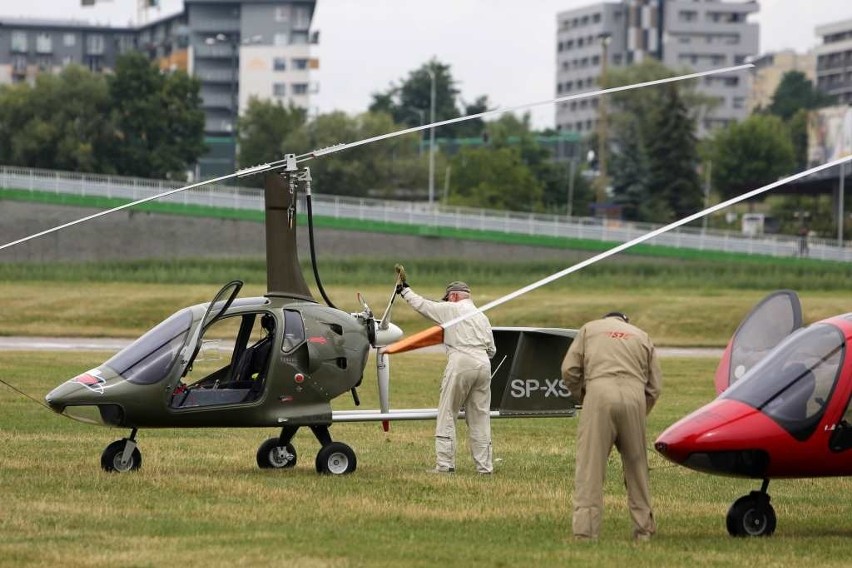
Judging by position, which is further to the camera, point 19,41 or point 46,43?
point 46,43

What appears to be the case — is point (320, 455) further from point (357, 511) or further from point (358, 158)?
point (358, 158)

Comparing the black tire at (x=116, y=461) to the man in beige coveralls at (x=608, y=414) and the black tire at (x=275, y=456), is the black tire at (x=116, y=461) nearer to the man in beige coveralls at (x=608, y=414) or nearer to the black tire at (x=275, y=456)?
the black tire at (x=275, y=456)

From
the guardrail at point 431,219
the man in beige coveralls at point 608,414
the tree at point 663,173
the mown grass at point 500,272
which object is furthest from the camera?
the tree at point 663,173

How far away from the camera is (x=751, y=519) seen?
43.0 ft

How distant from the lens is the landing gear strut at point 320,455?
1656 cm

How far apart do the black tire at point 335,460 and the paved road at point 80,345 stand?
68.6 ft

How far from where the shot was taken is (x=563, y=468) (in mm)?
17875

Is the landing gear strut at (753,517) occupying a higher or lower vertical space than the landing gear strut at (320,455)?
higher

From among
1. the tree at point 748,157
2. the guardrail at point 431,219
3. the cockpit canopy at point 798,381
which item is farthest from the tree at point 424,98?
the cockpit canopy at point 798,381

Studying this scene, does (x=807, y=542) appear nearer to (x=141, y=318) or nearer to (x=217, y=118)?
(x=141, y=318)

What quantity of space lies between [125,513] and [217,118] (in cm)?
16673

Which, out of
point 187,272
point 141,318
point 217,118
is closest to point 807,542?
point 141,318

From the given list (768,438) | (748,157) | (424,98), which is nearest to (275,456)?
(768,438)

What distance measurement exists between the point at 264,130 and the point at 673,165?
30853 millimetres
